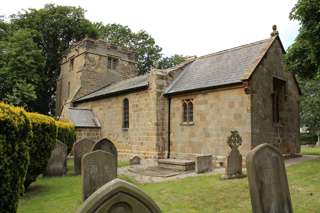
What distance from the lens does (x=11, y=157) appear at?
6.28 meters

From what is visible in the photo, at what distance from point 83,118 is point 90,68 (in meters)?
7.33

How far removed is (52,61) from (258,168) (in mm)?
36385

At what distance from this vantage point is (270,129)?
1728 centimetres

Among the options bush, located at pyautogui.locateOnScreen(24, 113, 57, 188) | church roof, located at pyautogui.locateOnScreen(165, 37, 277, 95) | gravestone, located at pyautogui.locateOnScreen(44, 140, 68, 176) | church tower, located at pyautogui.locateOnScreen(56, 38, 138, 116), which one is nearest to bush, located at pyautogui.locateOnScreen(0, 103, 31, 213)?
bush, located at pyautogui.locateOnScreen(24, 113, 57, 188)

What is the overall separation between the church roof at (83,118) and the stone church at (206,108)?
79 millimetres

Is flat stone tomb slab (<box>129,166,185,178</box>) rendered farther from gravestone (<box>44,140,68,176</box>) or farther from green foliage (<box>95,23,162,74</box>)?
green foliage (<box>95,23,162,74</box>)

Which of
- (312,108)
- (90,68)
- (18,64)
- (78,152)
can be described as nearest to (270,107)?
(78,152)

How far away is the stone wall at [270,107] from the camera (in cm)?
1620

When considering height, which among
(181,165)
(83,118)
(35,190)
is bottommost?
(35,190)

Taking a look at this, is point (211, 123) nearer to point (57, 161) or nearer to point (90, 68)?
point (57, 161)

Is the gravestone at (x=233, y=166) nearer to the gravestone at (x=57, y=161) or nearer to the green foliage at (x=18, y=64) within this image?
the gravestone at (x=57, y=161)

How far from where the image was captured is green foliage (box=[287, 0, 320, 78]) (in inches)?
546

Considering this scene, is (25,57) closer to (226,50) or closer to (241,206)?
(226,50)

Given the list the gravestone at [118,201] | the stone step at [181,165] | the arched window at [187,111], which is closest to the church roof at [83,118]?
the arched window at [187,111]
